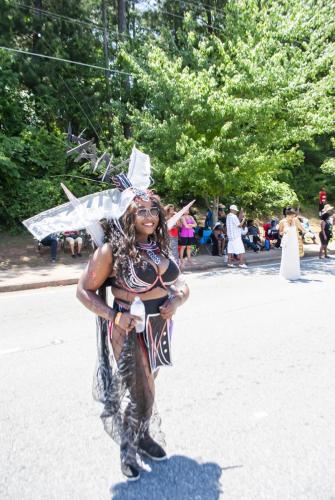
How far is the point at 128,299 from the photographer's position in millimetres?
2650

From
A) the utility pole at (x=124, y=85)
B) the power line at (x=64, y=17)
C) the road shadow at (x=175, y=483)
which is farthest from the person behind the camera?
the power line at (x=64, y=17)

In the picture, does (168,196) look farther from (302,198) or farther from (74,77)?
(302,198)

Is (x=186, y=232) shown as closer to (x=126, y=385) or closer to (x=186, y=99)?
(x=186, y=99)

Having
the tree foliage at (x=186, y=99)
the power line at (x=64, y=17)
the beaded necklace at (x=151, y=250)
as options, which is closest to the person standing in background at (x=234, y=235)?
the tree foliage at (x=186, y=99)

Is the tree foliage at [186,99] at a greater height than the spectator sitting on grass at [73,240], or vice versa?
→ the tree foliage at [186,99]

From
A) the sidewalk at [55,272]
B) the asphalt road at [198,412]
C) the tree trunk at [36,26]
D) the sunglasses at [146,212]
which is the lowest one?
the asphalt road at [198,412]

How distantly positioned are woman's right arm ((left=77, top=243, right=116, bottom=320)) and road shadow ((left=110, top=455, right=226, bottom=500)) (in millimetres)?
1016

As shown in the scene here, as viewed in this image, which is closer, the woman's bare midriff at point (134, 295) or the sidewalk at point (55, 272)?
the woman's bare midriff at point (134, 295)

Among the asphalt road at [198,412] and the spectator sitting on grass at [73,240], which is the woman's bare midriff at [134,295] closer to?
the asphalt road at [198,412]

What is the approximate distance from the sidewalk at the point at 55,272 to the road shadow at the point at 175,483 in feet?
24.2

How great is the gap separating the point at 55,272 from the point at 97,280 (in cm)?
860

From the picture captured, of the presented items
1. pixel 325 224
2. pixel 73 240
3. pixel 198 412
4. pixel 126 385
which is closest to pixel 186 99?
pixel 73 240

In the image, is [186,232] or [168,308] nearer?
[168,308]

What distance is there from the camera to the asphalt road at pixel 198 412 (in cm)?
264
